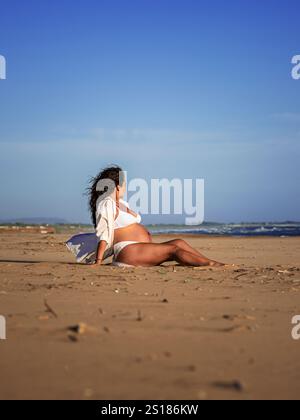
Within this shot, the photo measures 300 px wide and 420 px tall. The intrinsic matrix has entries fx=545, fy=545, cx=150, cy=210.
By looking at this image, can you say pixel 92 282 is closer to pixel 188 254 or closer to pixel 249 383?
pixel 188 254

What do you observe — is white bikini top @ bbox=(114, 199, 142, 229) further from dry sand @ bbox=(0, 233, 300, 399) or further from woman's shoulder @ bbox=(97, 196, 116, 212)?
dry sand @ bbox=(0, 233, 300, 399)

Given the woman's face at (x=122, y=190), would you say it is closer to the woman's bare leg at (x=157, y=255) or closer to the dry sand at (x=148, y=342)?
the woman's bare leg at (x=157, y=255)

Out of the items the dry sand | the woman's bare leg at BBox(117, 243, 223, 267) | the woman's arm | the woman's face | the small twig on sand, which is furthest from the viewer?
the woman's face

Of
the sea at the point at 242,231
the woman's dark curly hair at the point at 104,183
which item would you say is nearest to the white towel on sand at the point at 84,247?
the woman's dark curly hair at the point at 104,183

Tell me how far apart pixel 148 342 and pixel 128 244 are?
430cm

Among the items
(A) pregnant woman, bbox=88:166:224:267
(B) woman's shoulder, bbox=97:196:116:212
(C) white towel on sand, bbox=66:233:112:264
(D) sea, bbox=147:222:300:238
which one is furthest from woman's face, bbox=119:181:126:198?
(D) sea, bbox=147:222:300:238

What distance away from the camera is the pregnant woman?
7.17 m

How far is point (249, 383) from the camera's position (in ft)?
7.45

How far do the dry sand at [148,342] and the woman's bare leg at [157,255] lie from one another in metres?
1.79

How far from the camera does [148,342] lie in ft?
9.58

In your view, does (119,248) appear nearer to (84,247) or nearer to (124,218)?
(124,218)

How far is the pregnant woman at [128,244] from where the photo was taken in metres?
7.17
